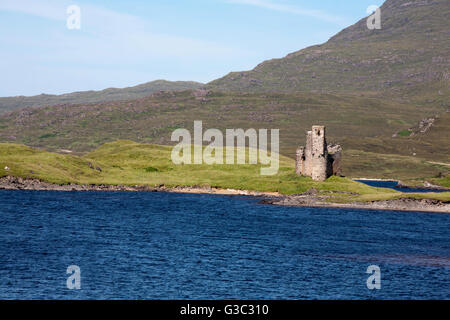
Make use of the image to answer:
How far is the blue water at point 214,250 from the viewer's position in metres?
56.3

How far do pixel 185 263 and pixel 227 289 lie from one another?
12.3 metres

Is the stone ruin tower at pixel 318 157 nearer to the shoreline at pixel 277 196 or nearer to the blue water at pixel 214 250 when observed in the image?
the shoreline at pixel 277 196

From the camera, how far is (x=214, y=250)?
76812mm

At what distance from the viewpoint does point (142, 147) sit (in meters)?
191

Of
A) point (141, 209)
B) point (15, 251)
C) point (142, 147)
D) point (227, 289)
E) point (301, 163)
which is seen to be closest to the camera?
point (227, 289)

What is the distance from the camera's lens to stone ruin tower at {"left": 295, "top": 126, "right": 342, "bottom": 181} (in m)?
130

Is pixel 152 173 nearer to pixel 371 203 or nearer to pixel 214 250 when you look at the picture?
pixel 371 203

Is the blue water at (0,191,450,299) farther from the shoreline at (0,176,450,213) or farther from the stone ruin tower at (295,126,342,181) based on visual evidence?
the stone ruin tower at (295,126,342,181)

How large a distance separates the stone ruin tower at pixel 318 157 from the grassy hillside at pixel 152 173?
187 cm

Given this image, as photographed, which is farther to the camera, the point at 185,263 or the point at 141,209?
the point at 141,209

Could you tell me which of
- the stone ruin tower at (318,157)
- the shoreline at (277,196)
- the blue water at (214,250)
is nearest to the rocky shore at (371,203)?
the shoreline at (277,196)
